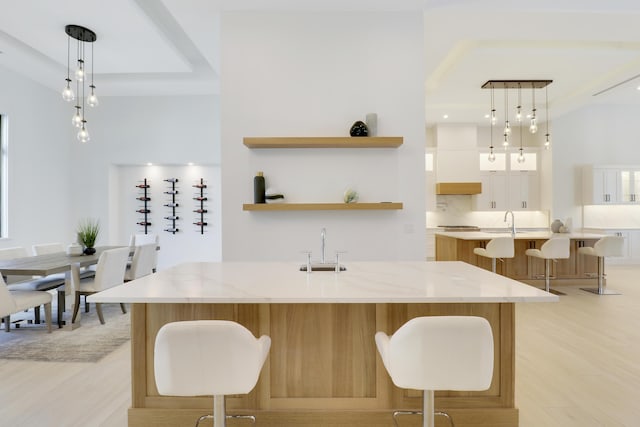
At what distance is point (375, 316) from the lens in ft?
6.81

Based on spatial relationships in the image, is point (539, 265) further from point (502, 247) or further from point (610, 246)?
point (502, 247)

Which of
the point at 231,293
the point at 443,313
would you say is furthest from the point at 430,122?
the point at 231,293

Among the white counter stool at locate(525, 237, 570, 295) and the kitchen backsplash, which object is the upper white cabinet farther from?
the white counter stool at locate(525, 237, 570, 295)

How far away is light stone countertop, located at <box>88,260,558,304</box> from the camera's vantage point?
1.69m

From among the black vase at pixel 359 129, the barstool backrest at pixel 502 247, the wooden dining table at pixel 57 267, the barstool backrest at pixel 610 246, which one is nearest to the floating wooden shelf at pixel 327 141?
the black vase at pixel 359 129

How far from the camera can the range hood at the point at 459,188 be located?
821 centimetres

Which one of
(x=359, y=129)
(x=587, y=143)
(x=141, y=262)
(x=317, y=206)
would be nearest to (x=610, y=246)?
(x=587, y=143)

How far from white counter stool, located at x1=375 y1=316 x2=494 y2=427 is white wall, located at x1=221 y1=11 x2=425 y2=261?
7.17 feet

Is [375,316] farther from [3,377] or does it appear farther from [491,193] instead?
[491,193]

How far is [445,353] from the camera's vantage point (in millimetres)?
1476

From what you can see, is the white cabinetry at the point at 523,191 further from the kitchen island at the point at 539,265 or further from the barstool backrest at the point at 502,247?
the barstool backrest at the point at 502,247

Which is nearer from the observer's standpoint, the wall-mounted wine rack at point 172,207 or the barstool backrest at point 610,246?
the barstool backrest at point 610,246

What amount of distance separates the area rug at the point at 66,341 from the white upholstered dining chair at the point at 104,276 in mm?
197

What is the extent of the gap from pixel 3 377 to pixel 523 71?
691 centimetres
